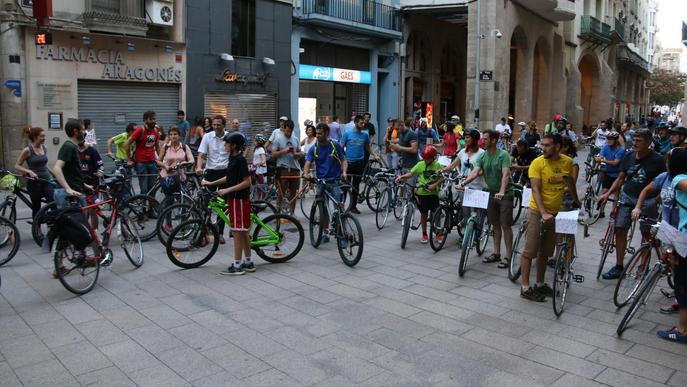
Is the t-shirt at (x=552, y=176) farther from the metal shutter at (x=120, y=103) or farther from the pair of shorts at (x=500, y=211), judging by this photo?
the metal shutter at (x=120, y=103)

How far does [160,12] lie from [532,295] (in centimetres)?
1437

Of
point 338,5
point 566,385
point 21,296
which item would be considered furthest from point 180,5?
point 566,385

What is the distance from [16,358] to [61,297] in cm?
169

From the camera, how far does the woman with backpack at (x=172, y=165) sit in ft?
31.4

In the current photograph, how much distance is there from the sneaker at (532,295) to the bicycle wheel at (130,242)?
184 inches

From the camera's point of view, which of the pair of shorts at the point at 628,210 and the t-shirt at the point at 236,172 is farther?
Answer: the t-shirt at the point at 236,172

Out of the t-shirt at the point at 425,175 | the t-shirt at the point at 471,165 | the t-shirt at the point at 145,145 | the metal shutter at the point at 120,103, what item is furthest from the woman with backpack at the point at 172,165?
the metal shutter at the point at 120,103

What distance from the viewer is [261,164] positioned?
11.3 meters

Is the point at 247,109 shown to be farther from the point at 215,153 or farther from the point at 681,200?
the point at 681,200

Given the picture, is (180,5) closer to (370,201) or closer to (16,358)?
(370,201)

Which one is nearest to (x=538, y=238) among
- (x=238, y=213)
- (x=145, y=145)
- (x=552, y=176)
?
(x=552, y=176)

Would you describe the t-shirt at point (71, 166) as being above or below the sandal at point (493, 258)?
above

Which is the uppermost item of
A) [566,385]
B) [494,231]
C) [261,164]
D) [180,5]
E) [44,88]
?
[180,5]

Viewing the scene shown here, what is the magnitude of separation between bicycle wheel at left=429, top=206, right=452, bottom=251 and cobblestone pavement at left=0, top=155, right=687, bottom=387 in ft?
3.31
